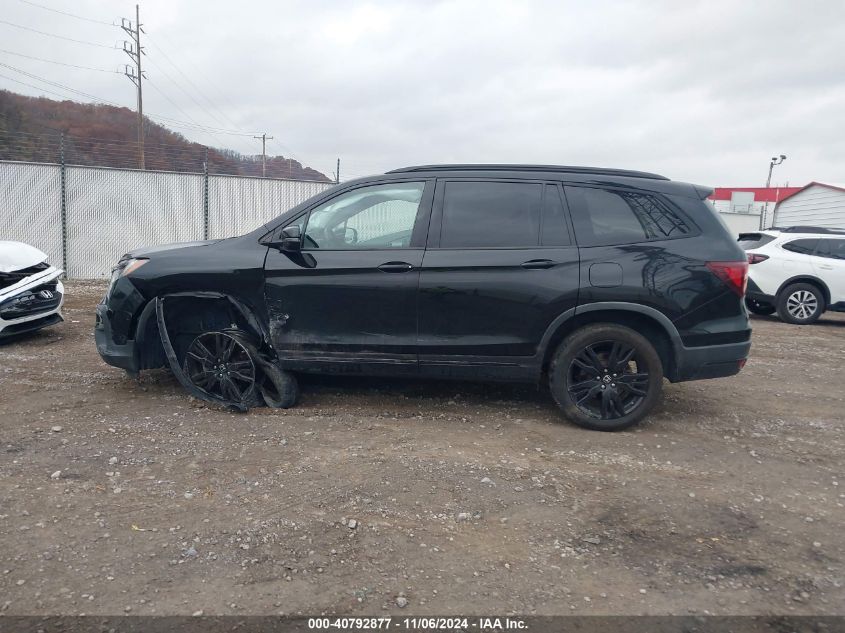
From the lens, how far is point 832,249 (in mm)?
10719

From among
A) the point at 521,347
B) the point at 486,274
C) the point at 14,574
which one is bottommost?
the point at 14,574

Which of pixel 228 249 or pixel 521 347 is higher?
pixel 228 249

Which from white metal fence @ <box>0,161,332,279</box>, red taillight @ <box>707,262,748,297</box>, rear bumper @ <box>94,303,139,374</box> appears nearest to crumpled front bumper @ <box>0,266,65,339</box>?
rear bumper @ <box>94,303,139,374</box>

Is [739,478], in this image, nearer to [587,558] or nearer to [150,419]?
[587,558]

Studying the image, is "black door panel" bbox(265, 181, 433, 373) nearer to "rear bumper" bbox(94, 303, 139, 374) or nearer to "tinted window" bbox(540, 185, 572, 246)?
"tinted window" bbox(540, 185, 572, 246)

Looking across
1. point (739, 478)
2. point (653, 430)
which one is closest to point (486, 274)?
point (653, 430)

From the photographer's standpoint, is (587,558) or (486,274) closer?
(587,558)

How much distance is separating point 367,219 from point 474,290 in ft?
3.37

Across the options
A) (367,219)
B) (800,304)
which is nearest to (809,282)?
(800,304)

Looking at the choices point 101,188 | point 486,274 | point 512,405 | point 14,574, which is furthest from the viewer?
point 101,188

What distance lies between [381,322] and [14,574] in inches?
104

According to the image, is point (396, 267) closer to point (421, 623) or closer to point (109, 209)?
point (421, 623)

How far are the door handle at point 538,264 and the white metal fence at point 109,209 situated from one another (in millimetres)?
11236

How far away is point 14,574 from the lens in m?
2.76
